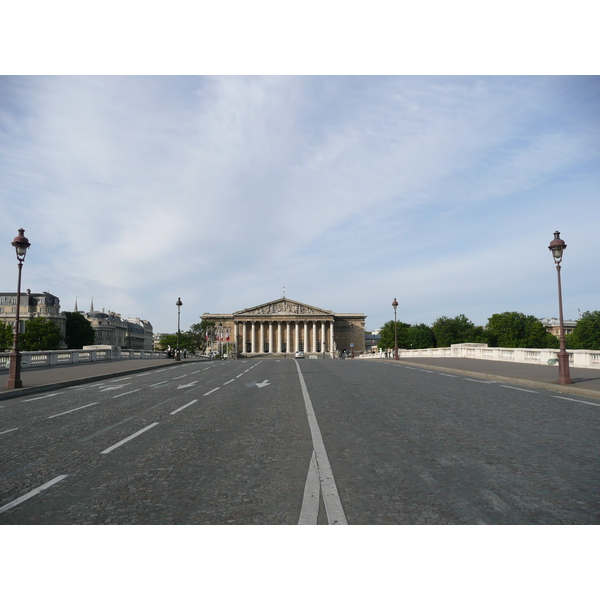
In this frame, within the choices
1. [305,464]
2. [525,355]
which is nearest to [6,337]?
[525,355]

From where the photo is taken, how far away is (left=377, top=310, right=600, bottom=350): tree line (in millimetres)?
95875

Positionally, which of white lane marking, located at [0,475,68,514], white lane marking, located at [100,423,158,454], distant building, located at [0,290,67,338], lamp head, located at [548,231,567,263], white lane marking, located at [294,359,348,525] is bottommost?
white lane marking, located at [100,423,158,454]

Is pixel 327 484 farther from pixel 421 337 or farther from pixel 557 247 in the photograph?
pixel 421 337

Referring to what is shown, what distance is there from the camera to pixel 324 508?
4.48 m

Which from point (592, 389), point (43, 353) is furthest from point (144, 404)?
point (43, 353)

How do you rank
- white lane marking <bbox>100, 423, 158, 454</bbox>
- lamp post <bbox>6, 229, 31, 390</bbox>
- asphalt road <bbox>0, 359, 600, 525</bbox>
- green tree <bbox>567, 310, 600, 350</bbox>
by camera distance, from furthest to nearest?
green tree <bbox>567, 310, 600, 350</bbox>, lamp post <bbox>6, 229, 31, 390</bbox>, white lane marking <bbox>100, 423, 158, 454</bbox>, asphalt road <bbox>0, 359, 600, 525</bbox>

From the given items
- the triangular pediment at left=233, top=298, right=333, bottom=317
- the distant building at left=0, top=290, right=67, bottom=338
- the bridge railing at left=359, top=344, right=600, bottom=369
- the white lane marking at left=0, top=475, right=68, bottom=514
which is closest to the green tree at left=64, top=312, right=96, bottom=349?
the distant building at left=0, top=290, right=67, bottom=338

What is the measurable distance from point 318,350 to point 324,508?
136m

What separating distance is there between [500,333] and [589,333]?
2566 cm

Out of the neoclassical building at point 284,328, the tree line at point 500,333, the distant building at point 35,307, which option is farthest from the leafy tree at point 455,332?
the distant building at point 35,307

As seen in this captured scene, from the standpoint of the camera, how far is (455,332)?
12700 centimetres

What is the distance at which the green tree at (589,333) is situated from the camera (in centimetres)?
9231

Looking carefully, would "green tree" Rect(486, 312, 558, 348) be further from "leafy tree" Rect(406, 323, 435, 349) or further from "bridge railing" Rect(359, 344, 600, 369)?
"bridge railing" Rect(359, 344, 600, 369)

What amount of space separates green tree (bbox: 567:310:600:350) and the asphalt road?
93665 millimetres
